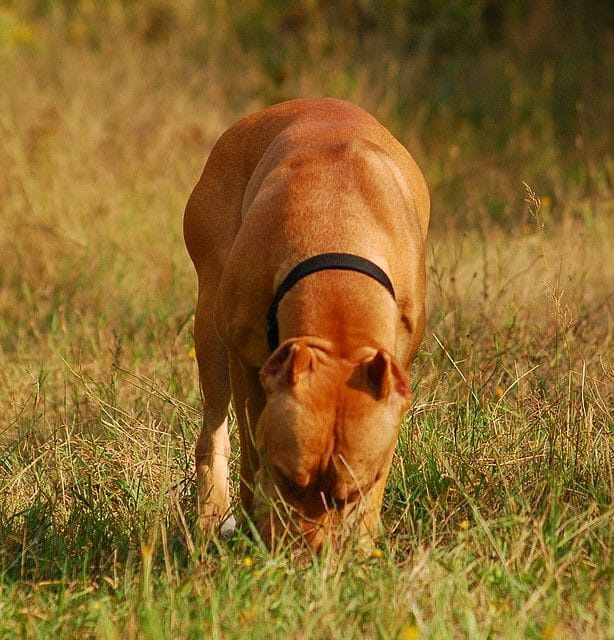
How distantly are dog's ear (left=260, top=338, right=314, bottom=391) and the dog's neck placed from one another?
12 cm

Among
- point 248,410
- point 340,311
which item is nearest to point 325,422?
point 340,311

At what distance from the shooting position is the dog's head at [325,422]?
3.32 meters

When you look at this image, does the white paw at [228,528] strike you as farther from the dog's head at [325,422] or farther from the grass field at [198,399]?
the dog's head at [325,422]

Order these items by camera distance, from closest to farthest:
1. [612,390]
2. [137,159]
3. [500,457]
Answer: [500,457] < [612,390] < [137,159]

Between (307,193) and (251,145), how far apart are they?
0.92m

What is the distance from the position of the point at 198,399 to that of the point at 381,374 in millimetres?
2078

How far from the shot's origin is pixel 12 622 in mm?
3498

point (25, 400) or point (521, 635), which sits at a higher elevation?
point (521, 635)

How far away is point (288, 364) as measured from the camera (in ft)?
10.8

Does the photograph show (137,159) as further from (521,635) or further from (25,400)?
(521,635)

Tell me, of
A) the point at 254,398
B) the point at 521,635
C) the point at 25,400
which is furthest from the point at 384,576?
the point at 25,400

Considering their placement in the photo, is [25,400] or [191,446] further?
[25,400]

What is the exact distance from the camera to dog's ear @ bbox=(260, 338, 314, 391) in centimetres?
330

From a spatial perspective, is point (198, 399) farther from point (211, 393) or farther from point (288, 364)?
point (288, 364)
